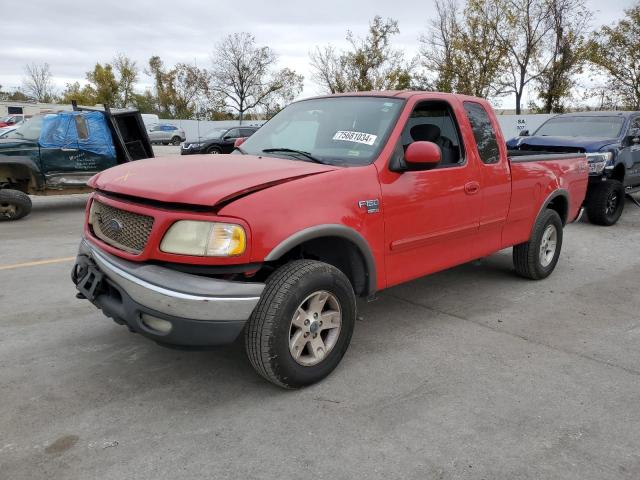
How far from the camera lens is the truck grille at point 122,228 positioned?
2932mm

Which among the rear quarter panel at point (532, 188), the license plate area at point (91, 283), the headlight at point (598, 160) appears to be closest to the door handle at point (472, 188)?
the rear quarter panel at point (532, 188)

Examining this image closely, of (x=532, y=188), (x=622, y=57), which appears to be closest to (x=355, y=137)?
(x=532, y=188)

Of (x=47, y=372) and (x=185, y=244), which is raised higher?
(x=185, y=244)

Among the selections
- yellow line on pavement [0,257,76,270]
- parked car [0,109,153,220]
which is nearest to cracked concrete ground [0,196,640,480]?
yellow line on pavement [0,257,76,270]

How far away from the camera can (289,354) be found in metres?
3.00

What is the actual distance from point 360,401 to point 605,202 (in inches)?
298

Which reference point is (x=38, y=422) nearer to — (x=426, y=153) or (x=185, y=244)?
(x=185, y=244)

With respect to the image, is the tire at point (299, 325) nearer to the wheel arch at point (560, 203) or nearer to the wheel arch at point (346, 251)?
the wheel arch at point (346, 251)

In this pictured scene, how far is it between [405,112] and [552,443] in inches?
91.5

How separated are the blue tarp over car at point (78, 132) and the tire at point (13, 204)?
3.35ft

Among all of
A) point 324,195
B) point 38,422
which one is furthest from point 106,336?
point 324,195

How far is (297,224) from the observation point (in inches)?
117

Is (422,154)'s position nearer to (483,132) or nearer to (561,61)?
(483,132)

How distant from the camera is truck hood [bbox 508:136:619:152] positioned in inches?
354
